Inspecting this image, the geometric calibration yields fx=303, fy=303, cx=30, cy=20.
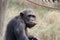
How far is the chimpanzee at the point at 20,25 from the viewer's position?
6.65 meters

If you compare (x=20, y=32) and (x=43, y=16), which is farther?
(x=43, y=16)

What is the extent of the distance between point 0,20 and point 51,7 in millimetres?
5028

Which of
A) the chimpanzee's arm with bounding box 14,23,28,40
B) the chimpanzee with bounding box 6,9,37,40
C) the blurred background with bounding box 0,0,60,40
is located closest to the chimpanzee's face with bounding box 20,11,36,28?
the chimpanzee with bounding box 6,9,37,40

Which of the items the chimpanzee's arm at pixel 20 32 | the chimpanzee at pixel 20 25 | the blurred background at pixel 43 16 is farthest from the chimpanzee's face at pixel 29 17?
the blurred background at pixel 43 16

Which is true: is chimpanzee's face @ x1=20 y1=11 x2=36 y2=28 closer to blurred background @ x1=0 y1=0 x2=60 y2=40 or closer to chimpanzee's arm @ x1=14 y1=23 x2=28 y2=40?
chimpanzee's arm @ x1=14 y1=23 x2=28 y2=40

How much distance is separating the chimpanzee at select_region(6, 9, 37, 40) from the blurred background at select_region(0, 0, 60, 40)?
1.90 m

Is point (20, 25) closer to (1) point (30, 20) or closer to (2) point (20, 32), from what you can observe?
(2) point (20, 32)

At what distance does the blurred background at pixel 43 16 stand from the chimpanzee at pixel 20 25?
6.25 feet

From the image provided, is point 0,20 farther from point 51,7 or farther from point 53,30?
point 51,7

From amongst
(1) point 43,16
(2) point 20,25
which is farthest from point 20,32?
(1) point 43,16

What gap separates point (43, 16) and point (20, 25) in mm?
4602

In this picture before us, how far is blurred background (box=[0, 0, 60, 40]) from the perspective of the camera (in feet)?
32.0

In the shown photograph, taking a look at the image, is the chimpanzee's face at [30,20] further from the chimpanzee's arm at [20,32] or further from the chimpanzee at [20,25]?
the chimpanzee's arm at [20,32]

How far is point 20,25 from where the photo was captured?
673 cm
